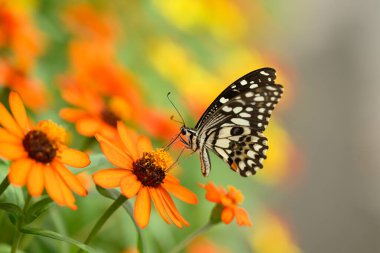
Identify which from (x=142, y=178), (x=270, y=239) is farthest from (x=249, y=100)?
(x=270, y=239)

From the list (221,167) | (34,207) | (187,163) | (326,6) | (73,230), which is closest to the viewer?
(34,207)

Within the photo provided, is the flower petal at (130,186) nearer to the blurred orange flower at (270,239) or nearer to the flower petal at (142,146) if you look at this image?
the flower petal at (142,146)

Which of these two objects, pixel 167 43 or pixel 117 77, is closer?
pixel 117 77

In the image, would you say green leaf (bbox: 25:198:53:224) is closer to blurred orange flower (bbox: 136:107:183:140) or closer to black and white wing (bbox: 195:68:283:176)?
black and white wing (bbox: 195:68:283:176)

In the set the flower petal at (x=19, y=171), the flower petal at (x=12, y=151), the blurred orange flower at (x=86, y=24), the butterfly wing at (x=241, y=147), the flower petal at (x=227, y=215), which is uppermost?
the blurred orange flower at (x=86, y=24)

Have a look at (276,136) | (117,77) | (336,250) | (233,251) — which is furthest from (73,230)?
(336,250)

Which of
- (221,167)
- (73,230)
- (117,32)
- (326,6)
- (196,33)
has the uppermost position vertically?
(326,6)

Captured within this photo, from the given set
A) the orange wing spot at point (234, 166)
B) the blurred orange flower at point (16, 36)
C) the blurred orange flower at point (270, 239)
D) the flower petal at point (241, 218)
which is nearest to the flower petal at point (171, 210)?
the flower petal at point (241, 218)

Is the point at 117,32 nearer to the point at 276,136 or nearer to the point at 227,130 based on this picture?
the point at 276,136

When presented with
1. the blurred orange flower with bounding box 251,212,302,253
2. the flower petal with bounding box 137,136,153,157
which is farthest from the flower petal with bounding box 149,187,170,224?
the blurred orange flower with bounding box 251,212,302,253
